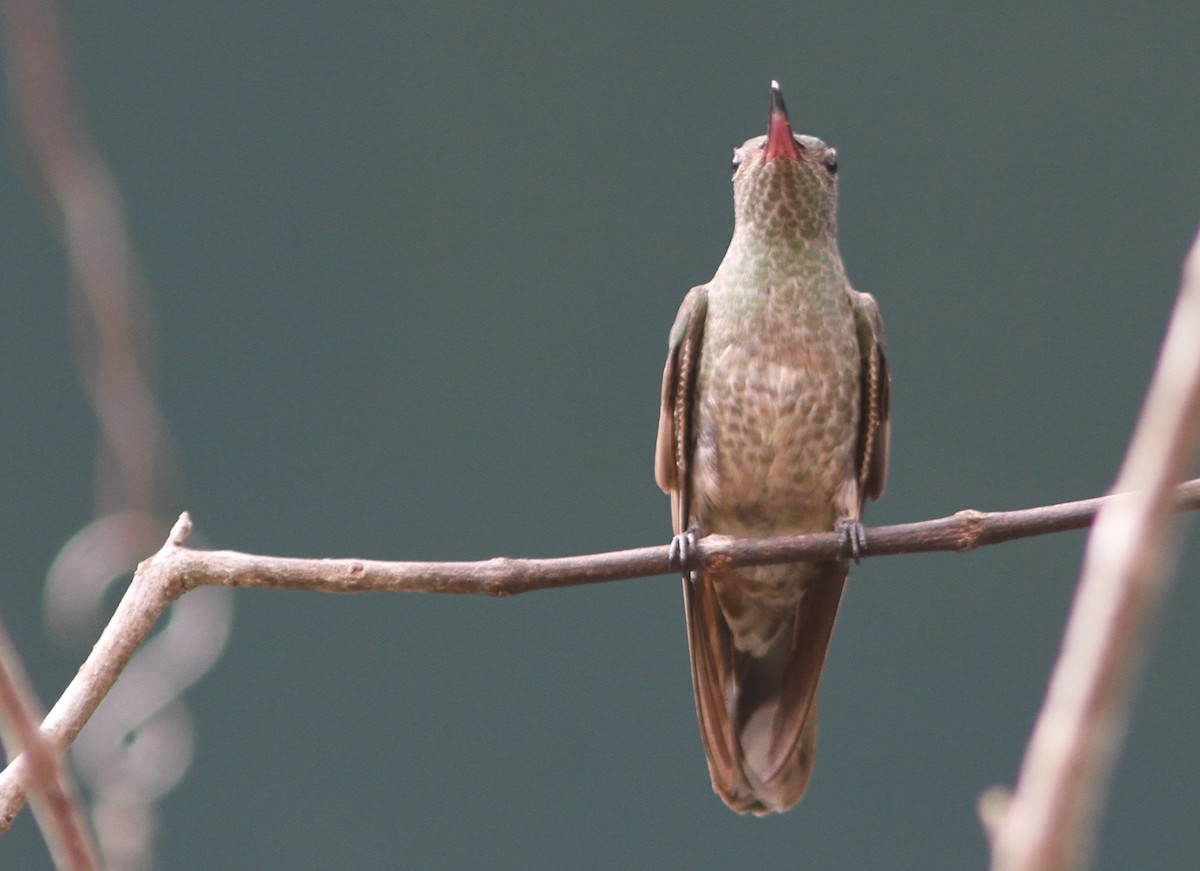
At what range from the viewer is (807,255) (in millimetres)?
2219

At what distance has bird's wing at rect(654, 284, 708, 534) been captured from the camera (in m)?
2.25

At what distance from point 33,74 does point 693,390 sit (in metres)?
1.76

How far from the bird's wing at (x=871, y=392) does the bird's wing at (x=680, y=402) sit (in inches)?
10.5

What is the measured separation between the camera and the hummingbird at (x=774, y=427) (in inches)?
85.4

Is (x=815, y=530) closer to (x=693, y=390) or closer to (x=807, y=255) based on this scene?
(x=693, y=390)

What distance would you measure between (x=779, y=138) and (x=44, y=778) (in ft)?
6.29

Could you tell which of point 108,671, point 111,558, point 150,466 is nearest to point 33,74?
point 150,466

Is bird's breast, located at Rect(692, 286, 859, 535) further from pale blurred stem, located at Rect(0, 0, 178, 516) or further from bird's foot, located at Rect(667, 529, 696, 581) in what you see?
pale blurred stem, located at Rect(0, 0, 178, 516)

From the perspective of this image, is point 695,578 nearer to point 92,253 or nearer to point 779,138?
point 779,138

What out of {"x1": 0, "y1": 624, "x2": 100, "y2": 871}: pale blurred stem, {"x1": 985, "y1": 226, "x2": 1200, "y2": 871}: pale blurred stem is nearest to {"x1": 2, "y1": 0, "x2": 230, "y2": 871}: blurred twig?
{"x1": 0, "y1": 624, "x2": 100, "y2": 871}: pale blurred stem

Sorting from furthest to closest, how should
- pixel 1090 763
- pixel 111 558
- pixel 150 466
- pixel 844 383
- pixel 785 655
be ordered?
1. pixel 785 655
2. pixel 844 383
3. pixel 111 558
4. pixel 150 466
5. pixel 1090 763

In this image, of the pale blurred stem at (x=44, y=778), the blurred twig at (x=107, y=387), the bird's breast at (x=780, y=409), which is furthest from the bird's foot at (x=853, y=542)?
the pale blurred stem at (x=44, y=778)

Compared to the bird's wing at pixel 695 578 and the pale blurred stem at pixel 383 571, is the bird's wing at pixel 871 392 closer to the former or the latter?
the bird's wing at pixel 695 578

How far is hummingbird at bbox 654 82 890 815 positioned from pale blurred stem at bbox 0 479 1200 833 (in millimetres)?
530
